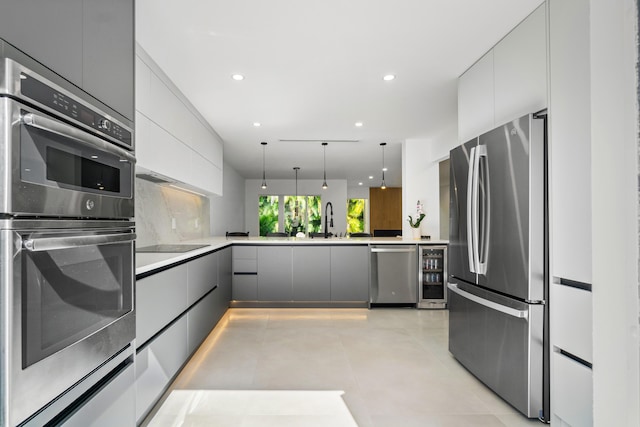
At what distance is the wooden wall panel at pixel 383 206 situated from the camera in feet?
40.4

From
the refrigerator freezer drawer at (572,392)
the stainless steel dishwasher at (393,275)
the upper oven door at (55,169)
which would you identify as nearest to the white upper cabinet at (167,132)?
the upper oven door at (55,169)

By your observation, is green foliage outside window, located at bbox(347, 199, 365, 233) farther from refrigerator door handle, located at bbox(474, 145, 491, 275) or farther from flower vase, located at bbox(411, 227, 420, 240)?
refrigerator door handle, located at bbox(474, 145, 491, 275)

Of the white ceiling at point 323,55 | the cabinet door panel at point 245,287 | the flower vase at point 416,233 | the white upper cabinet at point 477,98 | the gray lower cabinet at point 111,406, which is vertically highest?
the white ceiling at point 323,55

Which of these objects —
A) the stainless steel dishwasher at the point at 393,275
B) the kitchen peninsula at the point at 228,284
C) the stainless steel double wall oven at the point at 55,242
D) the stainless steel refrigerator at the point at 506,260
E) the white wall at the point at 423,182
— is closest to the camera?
the stainless steel double wall oven at the point at 55,242

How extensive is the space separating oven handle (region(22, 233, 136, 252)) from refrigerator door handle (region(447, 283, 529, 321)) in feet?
A: 6.57

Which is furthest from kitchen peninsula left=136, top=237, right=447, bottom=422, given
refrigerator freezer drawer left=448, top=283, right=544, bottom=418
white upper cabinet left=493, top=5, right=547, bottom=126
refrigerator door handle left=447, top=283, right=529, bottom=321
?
white upper cabinet left=493, top=5, right=547, bottom=126

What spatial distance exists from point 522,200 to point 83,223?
6.72ft

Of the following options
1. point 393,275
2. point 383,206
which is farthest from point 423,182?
point 383,206

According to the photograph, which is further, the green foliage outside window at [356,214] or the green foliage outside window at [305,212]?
the green foliage outside window at [356,214]

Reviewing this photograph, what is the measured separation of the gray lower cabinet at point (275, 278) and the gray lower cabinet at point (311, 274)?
0.30 ft

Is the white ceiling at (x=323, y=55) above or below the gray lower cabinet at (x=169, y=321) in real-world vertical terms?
above

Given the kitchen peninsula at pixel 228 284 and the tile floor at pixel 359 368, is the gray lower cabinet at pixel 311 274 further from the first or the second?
the tile floor at pixel 359 368

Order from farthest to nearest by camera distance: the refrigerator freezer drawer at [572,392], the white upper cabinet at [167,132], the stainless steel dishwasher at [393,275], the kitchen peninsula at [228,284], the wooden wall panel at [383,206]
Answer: the wooden wall panel at [383,206], the stainless steel dishwasher at [393,275], the white upper cabinet at [167,132], the kitchen peninsula at [228,284], the refrigerator freezer drawer at [572,392]

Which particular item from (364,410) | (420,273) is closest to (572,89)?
(364,410)
